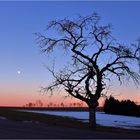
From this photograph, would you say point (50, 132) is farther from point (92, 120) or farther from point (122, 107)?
point (122, 107)

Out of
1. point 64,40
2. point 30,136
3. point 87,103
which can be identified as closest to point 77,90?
point 87,103

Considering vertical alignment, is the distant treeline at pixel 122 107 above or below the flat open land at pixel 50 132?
above

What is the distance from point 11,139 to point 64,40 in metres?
17.2

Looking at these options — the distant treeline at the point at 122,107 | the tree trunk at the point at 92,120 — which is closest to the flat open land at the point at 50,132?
the tree trunk at the point at 92,120

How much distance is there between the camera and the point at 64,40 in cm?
3909

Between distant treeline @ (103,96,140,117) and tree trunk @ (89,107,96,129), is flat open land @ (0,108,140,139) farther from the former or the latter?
distant treeline @ (103,96,140,117)

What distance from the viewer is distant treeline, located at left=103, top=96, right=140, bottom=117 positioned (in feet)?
336

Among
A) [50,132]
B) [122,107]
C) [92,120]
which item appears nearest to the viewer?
[50,132]

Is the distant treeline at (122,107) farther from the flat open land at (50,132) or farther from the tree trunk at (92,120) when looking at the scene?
the flat open land at (50,132)

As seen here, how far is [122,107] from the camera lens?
106 metres

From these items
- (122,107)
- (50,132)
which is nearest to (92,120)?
(50,132)

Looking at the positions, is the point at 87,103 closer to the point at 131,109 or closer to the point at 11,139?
the point at 11,139

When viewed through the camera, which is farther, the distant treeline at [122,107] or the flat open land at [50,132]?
the distant treeline at [122,107]

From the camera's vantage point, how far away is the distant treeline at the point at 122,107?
102275 millimetres
